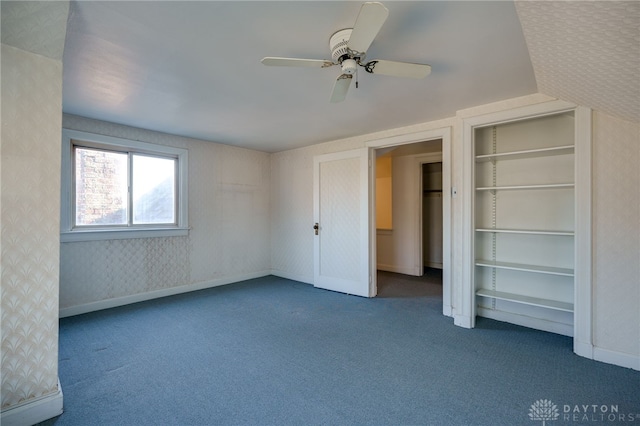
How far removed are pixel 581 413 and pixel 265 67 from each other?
127 inches

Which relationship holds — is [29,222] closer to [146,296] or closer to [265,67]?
[265,67]

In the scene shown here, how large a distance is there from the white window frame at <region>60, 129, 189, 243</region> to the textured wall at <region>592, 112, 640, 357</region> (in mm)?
4889

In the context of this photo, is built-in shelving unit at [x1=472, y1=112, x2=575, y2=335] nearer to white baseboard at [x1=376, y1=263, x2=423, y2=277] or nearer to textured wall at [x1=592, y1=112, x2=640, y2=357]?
textured wall at [x1=592, y1=112, x2=640, y2=357]

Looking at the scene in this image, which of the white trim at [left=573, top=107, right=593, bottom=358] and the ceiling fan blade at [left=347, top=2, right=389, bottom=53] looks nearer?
the ceiling fan blade at [left=347, top=2, right=389, bottom=53]

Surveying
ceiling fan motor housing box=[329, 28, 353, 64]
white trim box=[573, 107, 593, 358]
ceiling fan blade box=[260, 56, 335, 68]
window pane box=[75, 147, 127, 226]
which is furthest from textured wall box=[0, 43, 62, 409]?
white trim box=[573, 107, 593, 358]

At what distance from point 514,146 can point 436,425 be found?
2951 mm

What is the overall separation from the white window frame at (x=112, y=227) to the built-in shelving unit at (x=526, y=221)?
404 centimetres

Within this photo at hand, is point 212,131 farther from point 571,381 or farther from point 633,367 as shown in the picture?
point 633,367

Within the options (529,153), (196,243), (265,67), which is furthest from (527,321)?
(196,243)

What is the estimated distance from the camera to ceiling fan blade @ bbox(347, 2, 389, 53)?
1.30 meters

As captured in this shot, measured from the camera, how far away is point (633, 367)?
2.30 meters

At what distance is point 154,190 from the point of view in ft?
14.0

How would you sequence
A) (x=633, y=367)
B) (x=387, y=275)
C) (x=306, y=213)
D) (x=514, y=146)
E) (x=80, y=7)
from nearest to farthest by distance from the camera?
(x=80, y=7), (x=633, y=367), (x=514, y=146), (x=306, y=213), (x=387, y=275)

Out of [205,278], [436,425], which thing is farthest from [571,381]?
[205,278]
